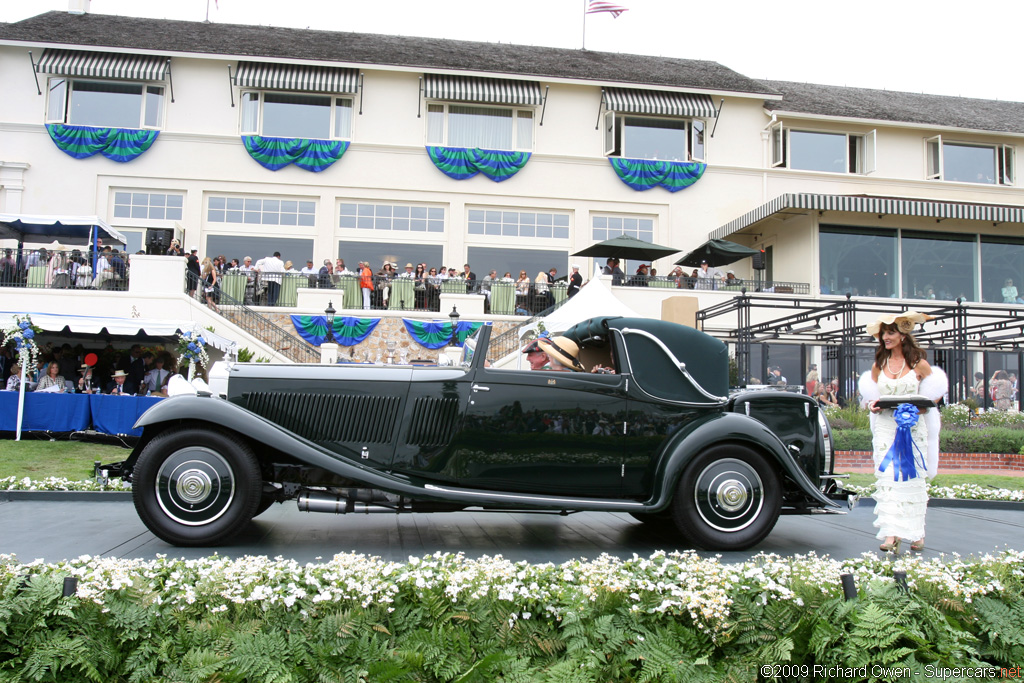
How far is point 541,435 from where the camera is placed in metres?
5.04

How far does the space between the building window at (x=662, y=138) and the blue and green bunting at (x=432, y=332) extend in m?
10.4

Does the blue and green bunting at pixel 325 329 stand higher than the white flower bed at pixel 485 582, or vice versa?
the blue and green bunting at pixel 325 329

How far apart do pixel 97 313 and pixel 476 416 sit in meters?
15.6

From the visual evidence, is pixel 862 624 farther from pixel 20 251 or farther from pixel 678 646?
pixel 20 251

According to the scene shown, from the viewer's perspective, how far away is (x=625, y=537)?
5617 mm

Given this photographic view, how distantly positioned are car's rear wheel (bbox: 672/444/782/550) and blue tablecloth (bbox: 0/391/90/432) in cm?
1197

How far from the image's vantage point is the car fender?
16.2 ft

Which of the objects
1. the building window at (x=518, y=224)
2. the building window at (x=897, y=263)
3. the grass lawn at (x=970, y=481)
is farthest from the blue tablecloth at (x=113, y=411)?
the building window at (x=897, y=263)

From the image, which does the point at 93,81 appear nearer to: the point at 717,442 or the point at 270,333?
the point at 270,333

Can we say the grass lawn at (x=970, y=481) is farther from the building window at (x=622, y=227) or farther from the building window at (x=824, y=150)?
the building window at (x=824, y=150)

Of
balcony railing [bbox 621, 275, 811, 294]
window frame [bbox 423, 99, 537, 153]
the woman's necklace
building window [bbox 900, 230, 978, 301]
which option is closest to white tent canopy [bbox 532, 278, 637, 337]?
balcony railing [bbox 621, 275, 811, 294]

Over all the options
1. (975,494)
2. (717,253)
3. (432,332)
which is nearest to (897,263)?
(717,253)

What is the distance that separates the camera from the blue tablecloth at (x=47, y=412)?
1270 centimetres

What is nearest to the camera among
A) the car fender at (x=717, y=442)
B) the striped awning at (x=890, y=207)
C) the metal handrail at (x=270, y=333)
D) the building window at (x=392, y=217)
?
the car fender at (x=717, y=442)
